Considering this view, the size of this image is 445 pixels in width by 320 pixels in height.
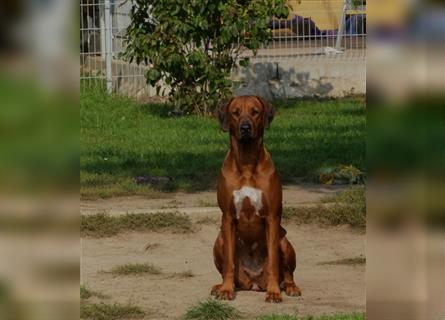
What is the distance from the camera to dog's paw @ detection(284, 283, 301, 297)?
649cm

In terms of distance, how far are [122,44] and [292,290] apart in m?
10.8

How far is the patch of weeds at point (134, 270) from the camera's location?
7180 millimetres

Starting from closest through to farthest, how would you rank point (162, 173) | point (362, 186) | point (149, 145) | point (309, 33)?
point (362, 186) < point (162, 173) < point (149, 145) < point (309, 33)

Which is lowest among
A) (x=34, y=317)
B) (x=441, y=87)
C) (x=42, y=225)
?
(x=34, y=317)

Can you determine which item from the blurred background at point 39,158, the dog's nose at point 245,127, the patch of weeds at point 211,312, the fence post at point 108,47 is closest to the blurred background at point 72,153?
the blurred background at point 39,158

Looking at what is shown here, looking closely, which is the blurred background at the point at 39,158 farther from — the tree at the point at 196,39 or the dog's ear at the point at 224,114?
the tree at the point at 196,39

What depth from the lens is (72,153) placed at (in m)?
1.31

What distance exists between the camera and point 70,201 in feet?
4.29

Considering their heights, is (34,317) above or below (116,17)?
below

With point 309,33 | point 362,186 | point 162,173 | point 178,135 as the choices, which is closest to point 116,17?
point 309,33

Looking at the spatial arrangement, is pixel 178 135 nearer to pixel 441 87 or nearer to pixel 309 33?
pixel 309 33

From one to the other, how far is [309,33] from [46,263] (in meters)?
16.5

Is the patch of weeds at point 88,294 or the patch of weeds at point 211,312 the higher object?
the patch of weeds at point 211,312

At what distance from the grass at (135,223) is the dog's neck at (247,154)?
7.35ft
